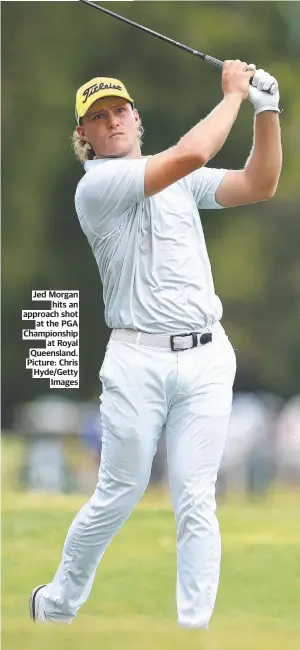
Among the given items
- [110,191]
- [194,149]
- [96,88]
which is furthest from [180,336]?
[96,88]

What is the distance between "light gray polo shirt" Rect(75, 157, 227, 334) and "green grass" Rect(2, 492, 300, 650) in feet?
3.08

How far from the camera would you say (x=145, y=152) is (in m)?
10.7

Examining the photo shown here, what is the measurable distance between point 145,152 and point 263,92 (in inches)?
262

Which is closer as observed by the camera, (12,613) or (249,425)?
(12,613)

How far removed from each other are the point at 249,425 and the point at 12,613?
586cm

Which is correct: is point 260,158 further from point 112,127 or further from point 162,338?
point 162,338

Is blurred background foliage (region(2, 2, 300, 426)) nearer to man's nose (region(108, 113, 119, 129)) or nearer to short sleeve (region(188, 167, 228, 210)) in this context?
short sleeve (region(188, 167, 228, 210))

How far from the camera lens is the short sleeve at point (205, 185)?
433 cm

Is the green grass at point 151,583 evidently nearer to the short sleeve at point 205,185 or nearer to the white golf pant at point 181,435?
the white golf pant at point 181,435

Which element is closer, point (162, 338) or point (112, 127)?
point (162, 338)

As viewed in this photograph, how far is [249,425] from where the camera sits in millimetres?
10625

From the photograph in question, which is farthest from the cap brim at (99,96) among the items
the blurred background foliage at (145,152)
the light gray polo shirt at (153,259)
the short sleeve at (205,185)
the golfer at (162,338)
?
the blurred background foliage at (145,152)

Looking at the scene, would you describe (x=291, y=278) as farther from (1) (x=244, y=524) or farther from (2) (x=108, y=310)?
(2) (x=108, y=310)

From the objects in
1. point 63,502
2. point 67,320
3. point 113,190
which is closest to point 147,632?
point 113,190
